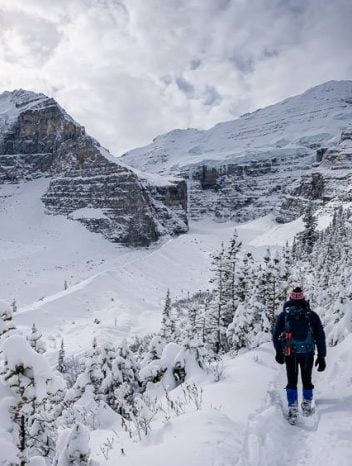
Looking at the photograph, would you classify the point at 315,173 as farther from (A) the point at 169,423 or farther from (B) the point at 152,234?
(A) the point at 169,423

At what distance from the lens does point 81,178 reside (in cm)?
13025

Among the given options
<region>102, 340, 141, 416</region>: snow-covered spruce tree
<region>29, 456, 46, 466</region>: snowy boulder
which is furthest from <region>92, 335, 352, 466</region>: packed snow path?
<region>102, 340, 141, 416</region>: snow-covered spruce tree

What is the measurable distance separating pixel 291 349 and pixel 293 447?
184cm

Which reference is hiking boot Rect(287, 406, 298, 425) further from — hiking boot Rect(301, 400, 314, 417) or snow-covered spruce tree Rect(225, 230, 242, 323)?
snow-covered spruce tree Rect(225, 230, 242, 323)

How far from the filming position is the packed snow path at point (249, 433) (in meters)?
4.96

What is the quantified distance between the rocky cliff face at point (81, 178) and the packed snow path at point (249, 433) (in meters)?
106

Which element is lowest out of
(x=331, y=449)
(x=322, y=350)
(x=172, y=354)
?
(x=172, y=354)

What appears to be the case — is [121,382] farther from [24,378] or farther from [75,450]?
[24,378]

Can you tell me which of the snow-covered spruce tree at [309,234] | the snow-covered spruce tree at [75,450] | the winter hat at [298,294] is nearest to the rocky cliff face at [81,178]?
the snow-covered spruce tree at [309,234]

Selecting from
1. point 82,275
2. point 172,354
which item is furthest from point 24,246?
point 172,354

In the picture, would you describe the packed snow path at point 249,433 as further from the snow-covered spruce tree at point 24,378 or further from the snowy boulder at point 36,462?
the snow-covered spruce tree at point 24,378

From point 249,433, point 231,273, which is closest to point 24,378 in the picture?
point 249,433

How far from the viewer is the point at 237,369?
9133 mm

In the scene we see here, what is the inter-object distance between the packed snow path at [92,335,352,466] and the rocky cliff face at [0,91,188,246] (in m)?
106
